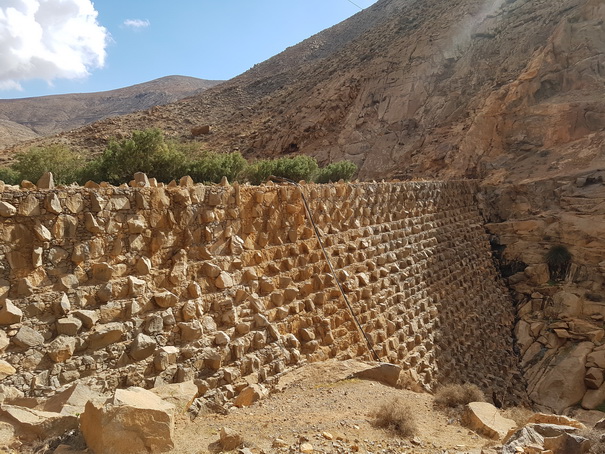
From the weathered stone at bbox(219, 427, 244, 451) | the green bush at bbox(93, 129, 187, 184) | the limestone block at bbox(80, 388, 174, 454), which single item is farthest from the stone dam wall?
the green bush at bbox(93, 129, 187, 184)

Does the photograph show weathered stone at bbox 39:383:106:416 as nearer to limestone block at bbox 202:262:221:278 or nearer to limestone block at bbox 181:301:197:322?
limestone block at bbox 181:301:197:322

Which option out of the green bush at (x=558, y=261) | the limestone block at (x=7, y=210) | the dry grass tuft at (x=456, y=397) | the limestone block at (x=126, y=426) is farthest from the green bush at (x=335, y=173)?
the limestone block at (x=126, y=426)

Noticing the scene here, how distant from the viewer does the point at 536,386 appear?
10438 mm

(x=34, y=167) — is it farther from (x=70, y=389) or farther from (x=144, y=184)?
(x=70, y=389)

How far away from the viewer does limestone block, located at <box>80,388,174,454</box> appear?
3.32 meters

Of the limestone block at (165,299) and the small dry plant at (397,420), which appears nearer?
the small dry plant at (397,420)

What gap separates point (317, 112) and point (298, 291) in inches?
999

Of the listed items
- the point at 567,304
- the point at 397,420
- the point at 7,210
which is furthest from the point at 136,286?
the point at 567,304

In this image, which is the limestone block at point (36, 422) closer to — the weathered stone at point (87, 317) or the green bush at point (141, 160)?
the weathered stone at point (87, 317)

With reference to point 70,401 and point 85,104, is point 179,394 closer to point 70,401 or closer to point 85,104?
point 70,401

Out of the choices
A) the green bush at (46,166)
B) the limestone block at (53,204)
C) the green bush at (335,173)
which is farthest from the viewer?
the green bush at (335,173)

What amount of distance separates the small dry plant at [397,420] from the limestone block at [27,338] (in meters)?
3.18

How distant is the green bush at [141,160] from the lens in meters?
13.5

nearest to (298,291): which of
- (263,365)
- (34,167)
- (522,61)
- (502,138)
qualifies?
(263,365)
